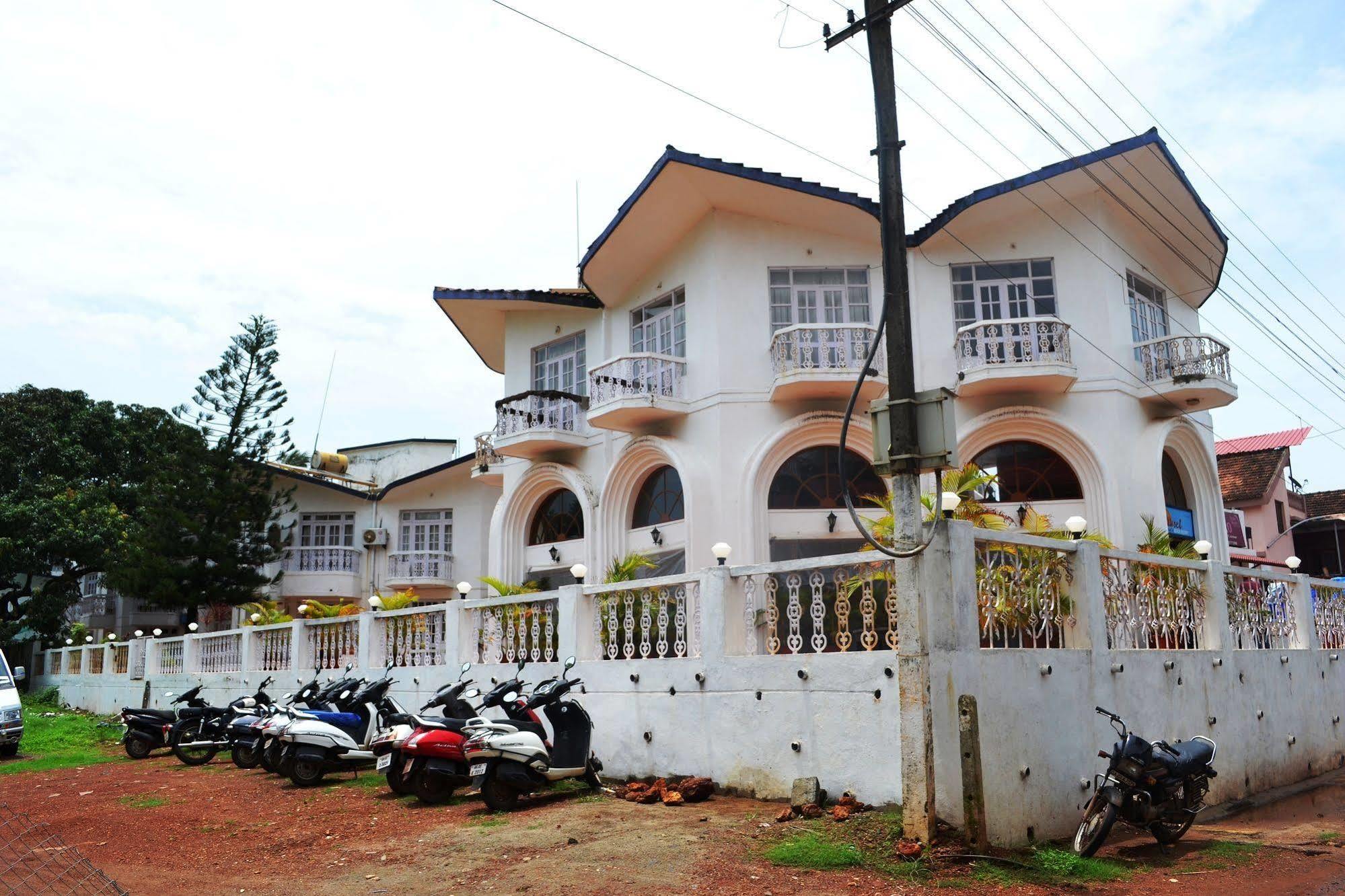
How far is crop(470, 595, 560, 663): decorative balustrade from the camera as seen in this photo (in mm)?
10741

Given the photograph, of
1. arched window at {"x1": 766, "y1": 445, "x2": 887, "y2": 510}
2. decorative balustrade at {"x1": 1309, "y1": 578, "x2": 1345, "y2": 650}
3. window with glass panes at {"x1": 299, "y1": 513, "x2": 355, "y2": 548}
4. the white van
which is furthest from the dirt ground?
window with glass panes at {"x1": 299, "y1": 513, "x2": 355, "y2": 548}

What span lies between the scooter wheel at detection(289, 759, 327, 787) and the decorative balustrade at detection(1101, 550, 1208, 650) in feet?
25.0

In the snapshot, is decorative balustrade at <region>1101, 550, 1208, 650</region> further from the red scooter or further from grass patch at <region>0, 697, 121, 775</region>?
grass patch at <region>0, 697, 121, 775</region>

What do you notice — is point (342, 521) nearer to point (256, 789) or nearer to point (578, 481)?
point (578, 481)

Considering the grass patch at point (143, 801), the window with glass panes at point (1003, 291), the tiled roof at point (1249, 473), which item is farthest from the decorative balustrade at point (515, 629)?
the tiled roof at point (1249, 473)

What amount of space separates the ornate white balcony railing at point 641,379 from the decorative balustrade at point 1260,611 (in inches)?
354

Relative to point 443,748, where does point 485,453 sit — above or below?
above

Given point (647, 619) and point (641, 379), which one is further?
point (641, 379)

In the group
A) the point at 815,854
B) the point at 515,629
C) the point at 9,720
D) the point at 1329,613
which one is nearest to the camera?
the point at 815,854

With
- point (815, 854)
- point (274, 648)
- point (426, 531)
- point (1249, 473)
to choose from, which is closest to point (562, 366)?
point (274, 648)

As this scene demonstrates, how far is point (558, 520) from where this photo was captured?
20531 mm

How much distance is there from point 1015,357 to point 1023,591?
30.0 feet

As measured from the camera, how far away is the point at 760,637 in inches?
349

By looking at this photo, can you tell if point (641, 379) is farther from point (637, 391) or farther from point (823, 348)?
point (823, 348)
